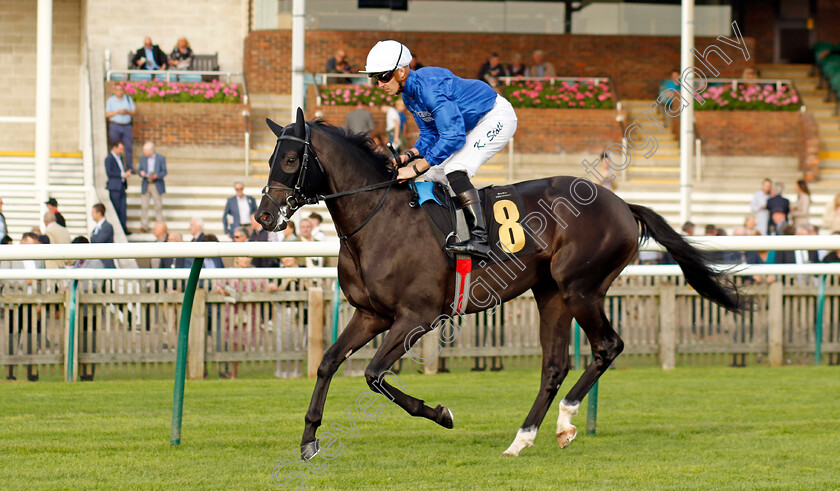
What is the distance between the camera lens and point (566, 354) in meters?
6.19

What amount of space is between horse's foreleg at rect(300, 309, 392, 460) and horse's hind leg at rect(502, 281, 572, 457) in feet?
3.12

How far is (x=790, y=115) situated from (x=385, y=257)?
50.4 feet

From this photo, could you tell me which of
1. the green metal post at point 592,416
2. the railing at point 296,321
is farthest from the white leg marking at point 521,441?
the railing at point 296,321

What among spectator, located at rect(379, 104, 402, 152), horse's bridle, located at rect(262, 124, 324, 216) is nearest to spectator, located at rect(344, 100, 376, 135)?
spectator, located at rect(379, 104, 402, 152)

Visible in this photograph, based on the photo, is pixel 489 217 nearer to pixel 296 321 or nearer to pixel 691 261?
pixel 691 261

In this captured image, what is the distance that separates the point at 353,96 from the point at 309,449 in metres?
13.7

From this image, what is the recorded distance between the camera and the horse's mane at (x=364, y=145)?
5.86m

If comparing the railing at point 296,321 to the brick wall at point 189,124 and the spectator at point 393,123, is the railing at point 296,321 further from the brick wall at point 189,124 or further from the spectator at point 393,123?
the brick wall at point 189,124

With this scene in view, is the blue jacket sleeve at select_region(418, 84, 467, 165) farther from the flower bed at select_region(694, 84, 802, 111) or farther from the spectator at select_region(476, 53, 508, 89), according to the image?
the flower bed at select_region(694, 84, 802, 111)

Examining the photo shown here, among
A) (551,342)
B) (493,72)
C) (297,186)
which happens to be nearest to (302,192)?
(297,186)

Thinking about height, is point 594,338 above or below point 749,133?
below

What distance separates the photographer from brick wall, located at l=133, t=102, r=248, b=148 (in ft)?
58.9

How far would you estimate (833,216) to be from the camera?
14.3 metres

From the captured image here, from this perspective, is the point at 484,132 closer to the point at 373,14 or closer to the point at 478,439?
the point at 478,439
